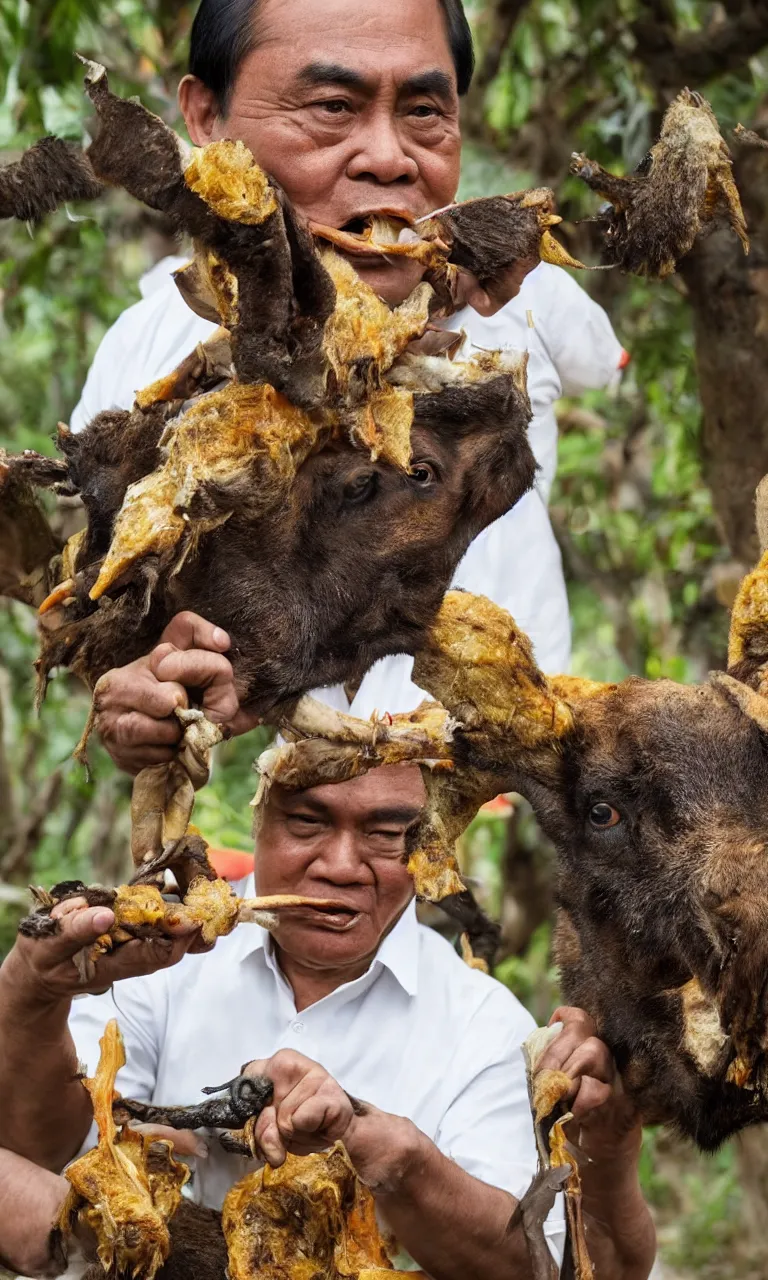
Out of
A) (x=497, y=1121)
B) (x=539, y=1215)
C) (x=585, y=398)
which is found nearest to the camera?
(x=539, y=1215)

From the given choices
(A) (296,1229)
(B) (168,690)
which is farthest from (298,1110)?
(B) (168,690)

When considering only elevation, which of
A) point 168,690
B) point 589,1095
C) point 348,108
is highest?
point 348,108

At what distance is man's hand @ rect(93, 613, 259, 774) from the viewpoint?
200 centimetres

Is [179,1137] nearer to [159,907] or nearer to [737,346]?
[159,907]

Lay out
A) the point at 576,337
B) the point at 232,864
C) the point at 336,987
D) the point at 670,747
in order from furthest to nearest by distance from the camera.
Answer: the point at 232,864
the point at 576,337
the point at 336,987
the point at 670,747

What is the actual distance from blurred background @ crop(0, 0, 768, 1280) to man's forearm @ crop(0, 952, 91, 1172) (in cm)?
169

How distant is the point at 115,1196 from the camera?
2.35 m

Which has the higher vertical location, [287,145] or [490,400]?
[287,145]

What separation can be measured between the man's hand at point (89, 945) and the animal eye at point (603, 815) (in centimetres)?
53

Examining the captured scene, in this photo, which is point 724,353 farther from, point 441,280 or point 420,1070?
point 441,280

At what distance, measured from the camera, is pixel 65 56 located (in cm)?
460

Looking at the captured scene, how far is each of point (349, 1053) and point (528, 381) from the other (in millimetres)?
1360

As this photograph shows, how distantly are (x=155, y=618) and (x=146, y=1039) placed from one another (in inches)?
60.7

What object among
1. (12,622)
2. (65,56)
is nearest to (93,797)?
(12,622)
